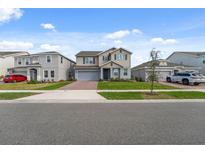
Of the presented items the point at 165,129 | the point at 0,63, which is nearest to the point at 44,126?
the point at 165,129

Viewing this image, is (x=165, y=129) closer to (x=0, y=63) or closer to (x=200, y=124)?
(x=200, y=124)

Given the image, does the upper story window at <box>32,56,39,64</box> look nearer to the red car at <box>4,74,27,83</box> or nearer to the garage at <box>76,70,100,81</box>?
the red car at <box>4,74,27,83</box>

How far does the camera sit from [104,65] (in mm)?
33094

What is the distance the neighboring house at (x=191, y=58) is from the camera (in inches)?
1417

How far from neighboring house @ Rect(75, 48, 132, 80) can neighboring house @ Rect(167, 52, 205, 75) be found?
48.4ft

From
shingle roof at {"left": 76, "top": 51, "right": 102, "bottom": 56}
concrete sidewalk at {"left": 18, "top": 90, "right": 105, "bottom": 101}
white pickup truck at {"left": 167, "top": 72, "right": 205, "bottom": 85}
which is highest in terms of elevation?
shingle roof at {"left": 76, "top": 51, "right": 102, "bottom": 56}

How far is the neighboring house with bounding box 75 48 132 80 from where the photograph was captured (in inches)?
1309

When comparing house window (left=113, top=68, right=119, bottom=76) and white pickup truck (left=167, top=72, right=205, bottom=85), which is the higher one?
house window (left=113, top=68, right=119, bottom=76)

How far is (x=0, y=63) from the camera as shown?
39844 millimetres

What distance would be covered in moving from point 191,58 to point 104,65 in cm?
2005

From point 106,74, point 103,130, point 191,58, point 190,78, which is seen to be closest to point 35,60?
point 106,74

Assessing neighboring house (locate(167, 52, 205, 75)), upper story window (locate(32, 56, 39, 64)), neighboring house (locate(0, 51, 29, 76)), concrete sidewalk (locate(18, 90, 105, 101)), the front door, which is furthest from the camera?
neighboring house (locate(0, 51, 29, 76))

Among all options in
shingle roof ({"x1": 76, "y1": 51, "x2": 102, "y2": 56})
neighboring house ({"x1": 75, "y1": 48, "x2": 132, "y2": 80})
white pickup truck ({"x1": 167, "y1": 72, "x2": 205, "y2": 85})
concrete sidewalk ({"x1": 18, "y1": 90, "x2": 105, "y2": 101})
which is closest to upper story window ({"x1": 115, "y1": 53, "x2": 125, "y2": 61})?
neighboring house ({"x1": 75, "y1": 48, "x2": 132, "y2": 80})
